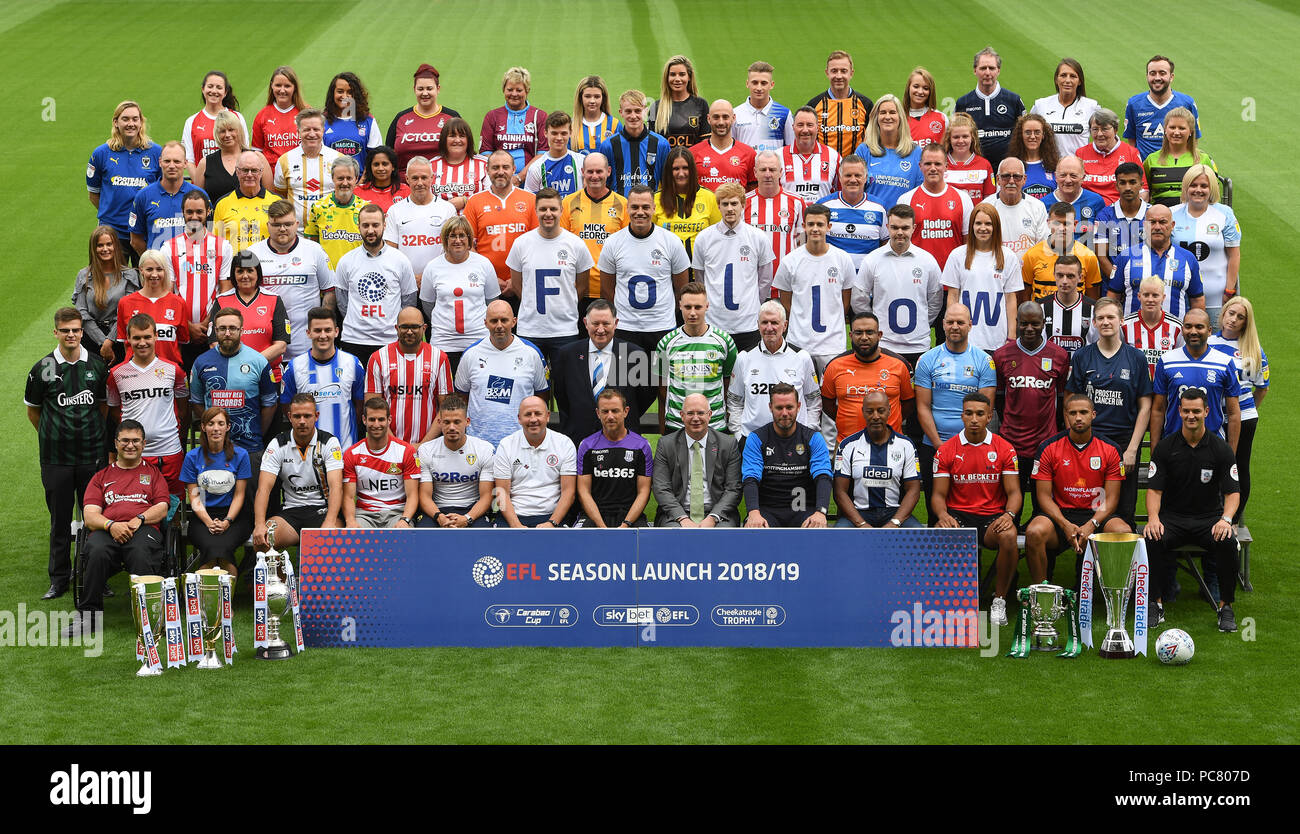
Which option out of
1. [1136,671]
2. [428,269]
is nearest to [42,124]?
[428,269]

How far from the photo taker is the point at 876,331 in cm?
1278

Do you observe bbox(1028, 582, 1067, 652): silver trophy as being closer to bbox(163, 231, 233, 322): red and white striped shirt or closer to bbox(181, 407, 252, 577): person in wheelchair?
bbox(181, 407, 252, 577): person in wheelchair

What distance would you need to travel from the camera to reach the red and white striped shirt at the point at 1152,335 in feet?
43.1

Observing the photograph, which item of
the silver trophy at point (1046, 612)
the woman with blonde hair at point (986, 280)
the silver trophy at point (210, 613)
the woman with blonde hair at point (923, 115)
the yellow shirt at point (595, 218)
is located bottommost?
the silver trophy at point (1046, 612)

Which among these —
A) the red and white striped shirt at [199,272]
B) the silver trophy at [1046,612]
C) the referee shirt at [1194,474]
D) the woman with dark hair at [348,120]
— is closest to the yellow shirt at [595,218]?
the woman with dark hair at [348,120]

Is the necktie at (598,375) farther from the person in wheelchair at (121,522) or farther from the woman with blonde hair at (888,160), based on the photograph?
the person in wheelchair at (121,522)

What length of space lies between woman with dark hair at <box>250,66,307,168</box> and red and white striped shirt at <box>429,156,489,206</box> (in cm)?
169

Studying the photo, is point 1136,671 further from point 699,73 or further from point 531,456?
point 699,73

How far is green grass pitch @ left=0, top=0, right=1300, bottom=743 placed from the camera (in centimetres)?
992

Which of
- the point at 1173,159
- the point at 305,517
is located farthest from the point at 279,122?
the point at 1173,159

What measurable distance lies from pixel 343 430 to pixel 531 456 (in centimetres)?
164

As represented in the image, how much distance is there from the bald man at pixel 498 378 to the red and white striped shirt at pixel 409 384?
222mm

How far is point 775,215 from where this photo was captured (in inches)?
559
